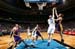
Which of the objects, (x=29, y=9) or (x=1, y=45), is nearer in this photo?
(x=1, y=45)

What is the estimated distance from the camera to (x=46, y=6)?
531 inches

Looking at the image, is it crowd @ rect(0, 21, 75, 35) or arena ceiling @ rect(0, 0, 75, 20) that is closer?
crowd @ rect(0, 21, 75, 35)

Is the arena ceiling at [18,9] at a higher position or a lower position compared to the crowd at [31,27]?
higher

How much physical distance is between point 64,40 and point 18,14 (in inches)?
167

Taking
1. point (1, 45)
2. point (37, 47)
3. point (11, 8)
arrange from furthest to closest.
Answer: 1. point (11, 8)
2. point (1, 45)
3. point (37, 47)

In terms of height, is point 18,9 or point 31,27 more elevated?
point 18,9

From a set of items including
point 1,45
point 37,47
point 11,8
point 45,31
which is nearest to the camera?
point 37,47

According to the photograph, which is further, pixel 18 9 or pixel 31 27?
pixel 18 9

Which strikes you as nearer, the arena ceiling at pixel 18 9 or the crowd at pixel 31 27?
→ the crowd at pixel 31 27

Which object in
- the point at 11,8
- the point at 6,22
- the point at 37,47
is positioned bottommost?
the point at 37,47

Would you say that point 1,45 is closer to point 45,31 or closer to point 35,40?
point 35,40

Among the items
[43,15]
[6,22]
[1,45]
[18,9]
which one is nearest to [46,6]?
[43,15]

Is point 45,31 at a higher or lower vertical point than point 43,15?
lower

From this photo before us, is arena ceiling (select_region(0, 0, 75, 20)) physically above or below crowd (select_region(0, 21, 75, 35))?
above
